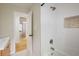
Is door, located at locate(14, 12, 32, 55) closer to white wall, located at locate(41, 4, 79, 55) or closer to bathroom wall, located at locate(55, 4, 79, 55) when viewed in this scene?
white wall, located at locate(41, 4, 79, 55)

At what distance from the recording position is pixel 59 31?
1408 mm

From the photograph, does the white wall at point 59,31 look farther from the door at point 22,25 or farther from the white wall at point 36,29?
the door at point 22,25

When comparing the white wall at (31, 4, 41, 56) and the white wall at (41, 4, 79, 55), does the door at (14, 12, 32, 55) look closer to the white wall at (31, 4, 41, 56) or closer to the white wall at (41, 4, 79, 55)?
the white wall at (31, 4, 41, 56)

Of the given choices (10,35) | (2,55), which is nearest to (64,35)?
(10,35)

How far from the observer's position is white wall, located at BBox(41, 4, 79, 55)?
1.36m

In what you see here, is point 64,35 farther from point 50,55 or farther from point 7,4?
point 7,4

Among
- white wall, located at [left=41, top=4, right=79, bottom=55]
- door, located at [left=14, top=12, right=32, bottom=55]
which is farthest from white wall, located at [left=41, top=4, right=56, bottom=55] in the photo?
door, located at [left=14, top=12, right=32, bottom=55]

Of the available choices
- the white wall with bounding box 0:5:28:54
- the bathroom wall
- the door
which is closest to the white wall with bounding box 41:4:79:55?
the bathroom wall

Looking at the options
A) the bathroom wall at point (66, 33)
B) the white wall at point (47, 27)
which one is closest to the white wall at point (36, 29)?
the white wall at point (47, 27)

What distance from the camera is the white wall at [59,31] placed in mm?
1357

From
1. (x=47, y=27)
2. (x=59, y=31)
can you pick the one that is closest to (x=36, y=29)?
(x=47, y=27)

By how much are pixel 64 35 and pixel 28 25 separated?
1.62ft

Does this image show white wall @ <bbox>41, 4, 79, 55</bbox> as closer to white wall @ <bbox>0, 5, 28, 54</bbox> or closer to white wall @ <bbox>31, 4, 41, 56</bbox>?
white wall @ <bbox>31, 4, 41, 56</bbox>

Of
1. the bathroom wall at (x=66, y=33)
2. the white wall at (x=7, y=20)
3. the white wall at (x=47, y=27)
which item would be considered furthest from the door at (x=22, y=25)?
the bathroom wall at (x=66, y=33)
